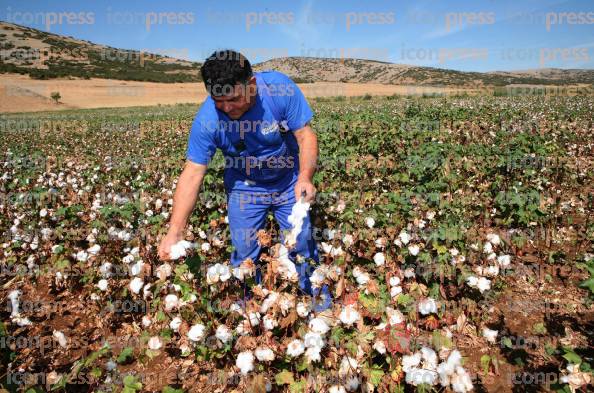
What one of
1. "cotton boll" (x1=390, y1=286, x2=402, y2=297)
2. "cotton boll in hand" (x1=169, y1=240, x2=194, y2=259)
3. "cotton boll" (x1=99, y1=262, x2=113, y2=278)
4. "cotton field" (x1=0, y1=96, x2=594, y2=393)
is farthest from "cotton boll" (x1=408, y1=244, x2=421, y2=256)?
"cotton boll" (x1=99, y1=262, x2=113, y2=278)

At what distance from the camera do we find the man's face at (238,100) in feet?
8.94

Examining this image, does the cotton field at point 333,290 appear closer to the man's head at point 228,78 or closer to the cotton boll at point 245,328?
the cotton boll at point 245,328

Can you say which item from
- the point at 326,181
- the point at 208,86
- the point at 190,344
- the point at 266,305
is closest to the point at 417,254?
the point at 266,305

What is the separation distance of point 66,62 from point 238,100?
94767 millimetres

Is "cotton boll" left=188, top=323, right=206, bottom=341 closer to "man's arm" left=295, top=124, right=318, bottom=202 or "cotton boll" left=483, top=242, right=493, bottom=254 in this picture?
"man's arm" left=295, top=124, right=318, bottom=202

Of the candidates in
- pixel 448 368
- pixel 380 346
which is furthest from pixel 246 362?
pixel 448 368

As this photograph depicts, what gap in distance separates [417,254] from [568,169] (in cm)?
523

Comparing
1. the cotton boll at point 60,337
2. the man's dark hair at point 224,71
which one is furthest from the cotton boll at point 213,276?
the cotton boll at point 60,337

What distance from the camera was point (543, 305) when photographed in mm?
3605

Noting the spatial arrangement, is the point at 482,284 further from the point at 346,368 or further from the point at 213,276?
the point at 213,276

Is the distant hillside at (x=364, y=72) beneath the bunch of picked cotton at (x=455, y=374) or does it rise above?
above

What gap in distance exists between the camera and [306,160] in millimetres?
3160

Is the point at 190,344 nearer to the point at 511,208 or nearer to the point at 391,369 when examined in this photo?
the point at 391,369

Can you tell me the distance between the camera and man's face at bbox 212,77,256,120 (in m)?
2.72
